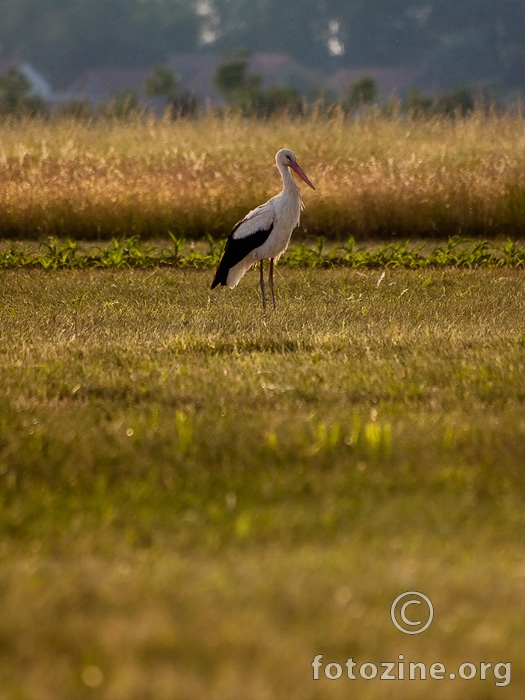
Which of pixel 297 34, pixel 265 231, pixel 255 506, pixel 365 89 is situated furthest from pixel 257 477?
pixel 297 34

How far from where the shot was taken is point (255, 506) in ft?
15.7

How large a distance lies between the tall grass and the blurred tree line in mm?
63636

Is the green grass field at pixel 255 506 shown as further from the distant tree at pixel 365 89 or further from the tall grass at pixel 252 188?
the distant tree at pixel 365 89

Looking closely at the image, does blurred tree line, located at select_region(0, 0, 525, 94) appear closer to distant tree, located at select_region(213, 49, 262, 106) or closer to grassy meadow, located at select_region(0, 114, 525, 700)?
distant tree, located at select_region(213, 49, 262, 106)

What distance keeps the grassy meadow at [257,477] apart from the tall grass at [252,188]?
2680 millimetres

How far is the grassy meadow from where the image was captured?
11.2ft

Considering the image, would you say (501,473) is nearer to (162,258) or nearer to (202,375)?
(202,375)

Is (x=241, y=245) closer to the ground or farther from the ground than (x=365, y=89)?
farther from the ground

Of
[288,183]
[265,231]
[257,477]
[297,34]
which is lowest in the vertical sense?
[297,34]

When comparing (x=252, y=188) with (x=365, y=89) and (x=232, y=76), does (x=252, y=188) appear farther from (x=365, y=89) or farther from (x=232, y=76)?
(x=232, y=76)

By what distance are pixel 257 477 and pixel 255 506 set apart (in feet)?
1.11

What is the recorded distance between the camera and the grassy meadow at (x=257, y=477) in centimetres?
343

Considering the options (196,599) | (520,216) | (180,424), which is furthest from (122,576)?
(520,216)

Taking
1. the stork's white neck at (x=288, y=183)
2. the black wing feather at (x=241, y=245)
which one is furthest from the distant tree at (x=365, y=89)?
the black wing feather at (x=241, y=245)
